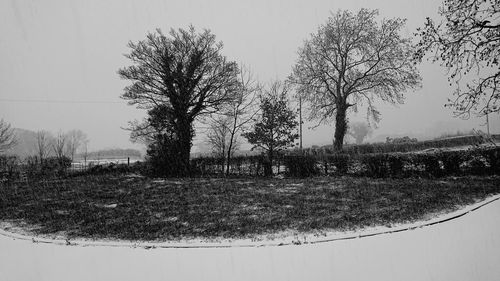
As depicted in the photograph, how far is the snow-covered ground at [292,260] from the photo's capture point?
15.5 feet

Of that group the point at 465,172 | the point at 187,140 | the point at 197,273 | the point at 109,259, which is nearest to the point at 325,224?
the point at 197,273

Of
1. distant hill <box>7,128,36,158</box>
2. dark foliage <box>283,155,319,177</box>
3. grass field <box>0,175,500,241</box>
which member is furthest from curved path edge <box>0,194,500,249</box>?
distant hill <box>7,128,36,158</box>

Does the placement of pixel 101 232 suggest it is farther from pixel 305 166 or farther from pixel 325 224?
pixel 305 166

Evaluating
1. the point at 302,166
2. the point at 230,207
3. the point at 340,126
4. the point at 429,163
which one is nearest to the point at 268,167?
the point at 302,166

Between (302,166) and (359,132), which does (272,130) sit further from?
(359,132)

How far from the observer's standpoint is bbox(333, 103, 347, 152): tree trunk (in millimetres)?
28203

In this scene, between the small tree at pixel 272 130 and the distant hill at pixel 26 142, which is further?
the distant hill at pixel 26 142

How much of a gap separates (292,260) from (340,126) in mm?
24914

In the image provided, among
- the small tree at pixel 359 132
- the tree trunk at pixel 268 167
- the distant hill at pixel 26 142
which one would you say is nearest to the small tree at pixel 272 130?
the tree trunk at pixel 268 167

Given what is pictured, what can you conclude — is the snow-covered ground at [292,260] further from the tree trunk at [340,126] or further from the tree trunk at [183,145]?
the tree trunk at [340,126]

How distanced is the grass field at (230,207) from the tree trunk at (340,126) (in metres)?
13.9

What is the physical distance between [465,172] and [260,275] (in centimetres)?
1580

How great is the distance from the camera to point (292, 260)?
206 inches

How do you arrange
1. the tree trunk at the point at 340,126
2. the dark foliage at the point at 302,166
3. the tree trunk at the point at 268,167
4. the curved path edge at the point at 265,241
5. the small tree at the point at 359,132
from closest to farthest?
the curved path edge at the point at 265,241 < the dark foliage at the point at 302,166 < the tree trunk at the point at 268,167 < the tree trunk at the point at 340,126 < the small tree at the point at 359,132
